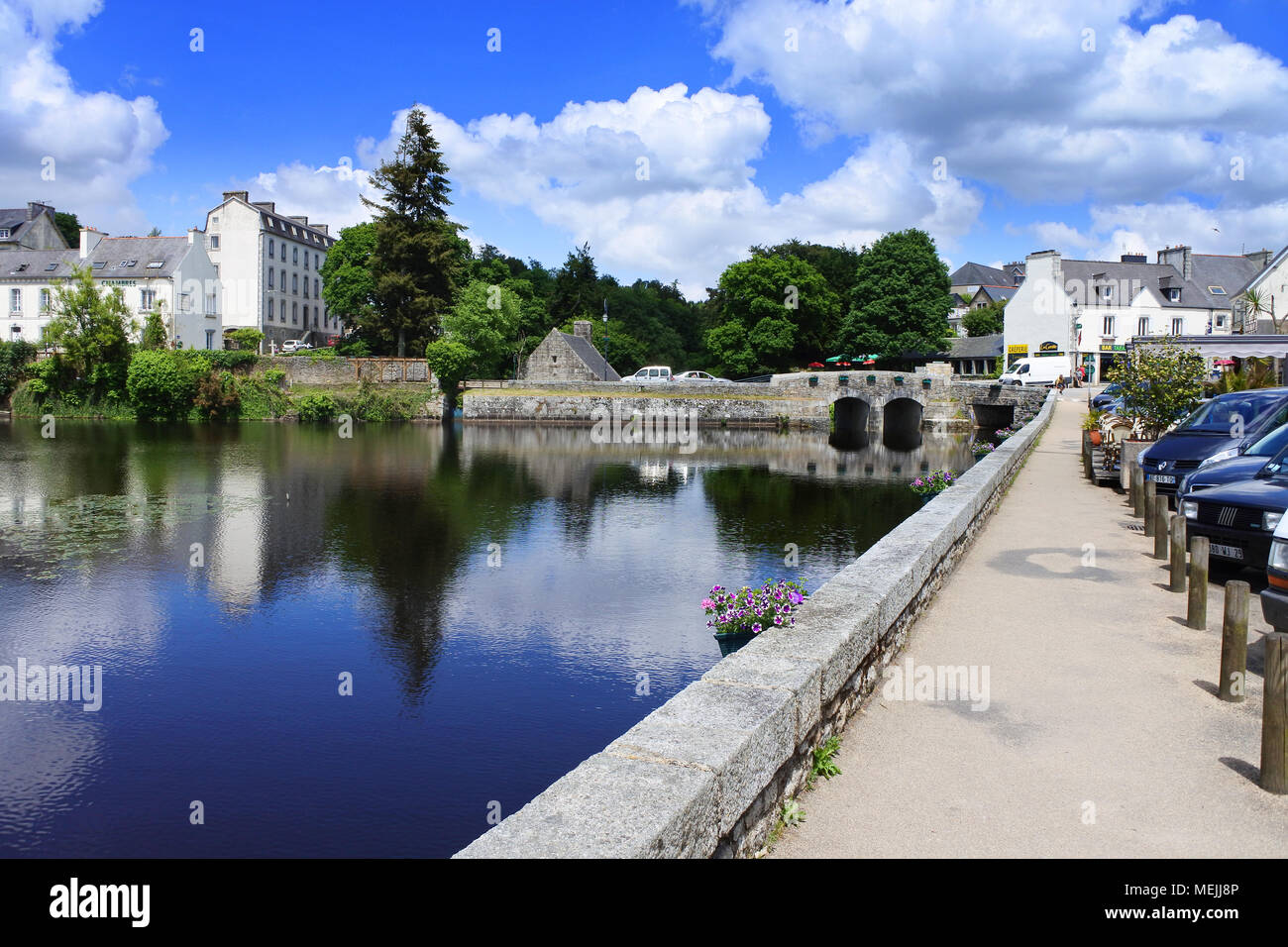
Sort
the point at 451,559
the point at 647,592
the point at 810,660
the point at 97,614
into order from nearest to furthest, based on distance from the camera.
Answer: the point at 810,660
the point at 97,614
the point at 647,592
the point at 451,559

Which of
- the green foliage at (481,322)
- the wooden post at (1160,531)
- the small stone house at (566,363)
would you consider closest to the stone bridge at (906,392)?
the small stone house at (566,363)

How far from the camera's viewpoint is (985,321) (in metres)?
83.9

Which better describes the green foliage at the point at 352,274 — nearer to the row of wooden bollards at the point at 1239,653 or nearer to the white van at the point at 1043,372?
the white van at the point at 1043,372

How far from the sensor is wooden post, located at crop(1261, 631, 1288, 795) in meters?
4.48

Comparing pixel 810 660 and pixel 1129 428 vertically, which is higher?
pixel 1129 428

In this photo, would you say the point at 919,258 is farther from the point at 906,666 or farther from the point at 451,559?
the point at 906,666

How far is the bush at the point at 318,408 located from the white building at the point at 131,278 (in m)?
9.36

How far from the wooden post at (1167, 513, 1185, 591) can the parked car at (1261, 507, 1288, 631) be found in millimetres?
2024

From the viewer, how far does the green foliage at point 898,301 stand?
64.4 m

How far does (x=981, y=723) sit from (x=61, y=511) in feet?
69.6

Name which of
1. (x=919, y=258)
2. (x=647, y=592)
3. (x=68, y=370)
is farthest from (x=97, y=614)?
(x=919, y=258)

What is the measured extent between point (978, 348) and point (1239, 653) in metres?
74.5

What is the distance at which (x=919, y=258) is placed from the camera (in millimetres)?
64438

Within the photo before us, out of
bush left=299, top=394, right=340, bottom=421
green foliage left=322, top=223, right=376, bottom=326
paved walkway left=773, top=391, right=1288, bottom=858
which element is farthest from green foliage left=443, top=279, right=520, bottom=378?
paved walkway left=773, top=391, right=1288, bottom=858
